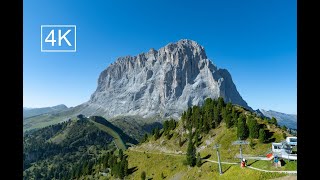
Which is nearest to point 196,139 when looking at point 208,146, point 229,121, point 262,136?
point 208,146

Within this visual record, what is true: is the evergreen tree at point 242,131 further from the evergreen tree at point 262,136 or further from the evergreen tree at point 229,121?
the evergreen tree at point 229,121

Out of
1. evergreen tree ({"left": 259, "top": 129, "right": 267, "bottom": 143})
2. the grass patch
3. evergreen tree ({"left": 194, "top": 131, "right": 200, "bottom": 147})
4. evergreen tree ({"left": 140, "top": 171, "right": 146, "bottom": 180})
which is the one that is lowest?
evergreen tree ({"left": 140, "top": 171, "right": 146, "bottom": 180})

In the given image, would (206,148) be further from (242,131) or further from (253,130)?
(253,130)

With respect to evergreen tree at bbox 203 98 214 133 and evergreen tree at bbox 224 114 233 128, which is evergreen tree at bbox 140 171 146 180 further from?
evergreen tree at bbox 224 114 233 128

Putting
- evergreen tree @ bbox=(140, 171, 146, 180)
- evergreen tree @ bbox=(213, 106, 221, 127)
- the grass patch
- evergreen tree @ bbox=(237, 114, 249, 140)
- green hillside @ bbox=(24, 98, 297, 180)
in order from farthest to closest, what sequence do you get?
evergreen tree @ bbox=(213, 106, 221, 127) → evergreen tree @ bbox=(140, 171, 146, 180) → evergreen tree @ bbox=(237, 114, 249, 140) → green hillside @ bbox=(24, 98, 297, 180) → the grass patch

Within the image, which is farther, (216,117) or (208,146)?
(216,117)

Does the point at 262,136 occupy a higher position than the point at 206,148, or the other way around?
the point at 262,136

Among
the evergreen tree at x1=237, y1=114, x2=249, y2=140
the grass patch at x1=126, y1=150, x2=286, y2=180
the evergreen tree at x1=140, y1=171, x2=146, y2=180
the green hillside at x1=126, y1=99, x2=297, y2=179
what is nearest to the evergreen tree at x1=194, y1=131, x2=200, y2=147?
the green hillside at x1=126, y1=99, x2=297, y2=179

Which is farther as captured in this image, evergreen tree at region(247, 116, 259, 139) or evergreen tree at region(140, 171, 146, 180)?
evergreen tree at region(140, 171, 146, 180)

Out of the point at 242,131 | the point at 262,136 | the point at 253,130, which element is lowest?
the point at 262,136

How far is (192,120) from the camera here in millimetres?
164625

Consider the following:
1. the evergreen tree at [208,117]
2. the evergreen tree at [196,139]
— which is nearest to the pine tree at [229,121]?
the evergreen tree at [208,117]
